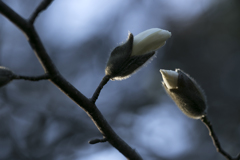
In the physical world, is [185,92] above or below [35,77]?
below

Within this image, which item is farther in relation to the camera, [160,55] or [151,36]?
[160,55]

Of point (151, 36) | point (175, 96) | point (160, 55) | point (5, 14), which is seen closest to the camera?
point (5, 14)

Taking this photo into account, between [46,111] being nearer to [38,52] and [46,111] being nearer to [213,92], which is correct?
[213,92]

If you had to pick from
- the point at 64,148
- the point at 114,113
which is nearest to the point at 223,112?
the point at 114,113

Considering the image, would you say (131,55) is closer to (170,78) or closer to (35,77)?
(170,78)

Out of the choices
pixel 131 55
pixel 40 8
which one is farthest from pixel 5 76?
pixel 131 55

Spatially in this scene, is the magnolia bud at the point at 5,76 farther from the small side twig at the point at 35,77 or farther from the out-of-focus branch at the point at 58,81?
the out-of-focus branch at the point at 58,81

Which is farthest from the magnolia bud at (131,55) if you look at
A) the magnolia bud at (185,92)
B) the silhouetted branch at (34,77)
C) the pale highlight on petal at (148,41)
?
the silhouetted branch at (34,77)

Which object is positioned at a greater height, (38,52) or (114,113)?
(38,52)
